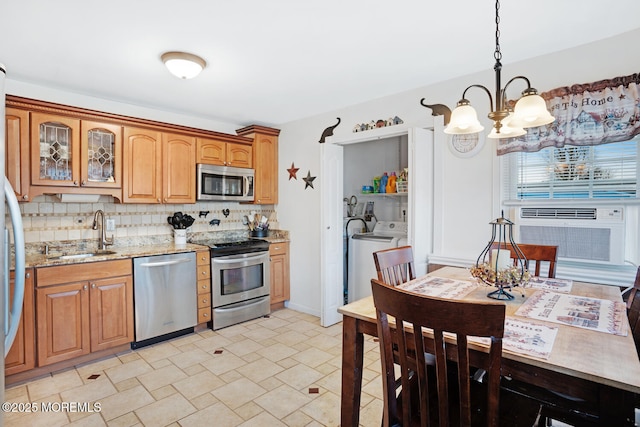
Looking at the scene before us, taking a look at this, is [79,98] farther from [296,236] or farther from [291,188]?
[296,236]

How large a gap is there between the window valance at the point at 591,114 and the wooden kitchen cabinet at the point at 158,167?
3184mm

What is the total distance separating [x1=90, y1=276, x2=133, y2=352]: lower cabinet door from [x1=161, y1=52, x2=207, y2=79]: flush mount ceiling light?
182 centimetres

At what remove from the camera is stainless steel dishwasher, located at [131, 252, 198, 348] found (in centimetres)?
304

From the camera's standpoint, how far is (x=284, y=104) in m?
3.63

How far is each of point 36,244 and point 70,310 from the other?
78 cm

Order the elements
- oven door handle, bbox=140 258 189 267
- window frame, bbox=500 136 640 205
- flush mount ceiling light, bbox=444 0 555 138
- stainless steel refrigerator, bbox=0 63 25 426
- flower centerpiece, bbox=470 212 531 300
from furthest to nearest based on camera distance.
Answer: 1. oven door handle, bbox=140 258 189 267
2. window frame, bbox=500 136 640 205
3. flower centerpiece, bbox=470 212 531 300
4. flush mount ceiling light, bbox=444 0 555 138
5. stainless steel refrigerator, bbox=0 63 25 426

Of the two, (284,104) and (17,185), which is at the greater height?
(284,104)

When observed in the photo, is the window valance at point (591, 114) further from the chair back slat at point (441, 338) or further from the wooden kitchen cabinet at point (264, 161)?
the wooden kitchen cabinet at point (264, 161)

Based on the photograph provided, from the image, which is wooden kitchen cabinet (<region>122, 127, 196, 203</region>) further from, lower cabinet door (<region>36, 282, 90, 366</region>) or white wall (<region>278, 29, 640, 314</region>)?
white wall (<region>278, 29, 640, 314</region>)

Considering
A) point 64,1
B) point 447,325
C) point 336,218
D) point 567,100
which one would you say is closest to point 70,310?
point 64,1

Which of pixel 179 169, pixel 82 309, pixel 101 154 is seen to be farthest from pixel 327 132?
pixel 82 309

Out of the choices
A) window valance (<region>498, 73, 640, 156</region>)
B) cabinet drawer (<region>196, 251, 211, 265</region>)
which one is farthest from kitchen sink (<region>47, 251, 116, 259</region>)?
window valance (<region>498, 73, 640, 156</region>)

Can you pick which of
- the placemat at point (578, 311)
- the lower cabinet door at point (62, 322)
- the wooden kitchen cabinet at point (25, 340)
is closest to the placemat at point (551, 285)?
the placemat at point (578, 311)

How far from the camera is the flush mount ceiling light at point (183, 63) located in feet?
7.89
